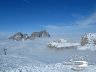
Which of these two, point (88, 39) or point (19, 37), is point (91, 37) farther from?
point (19, 37)

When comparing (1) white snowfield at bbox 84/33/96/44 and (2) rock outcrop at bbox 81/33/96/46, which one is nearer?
(1) white snowfield at bbox 84/33/96/44

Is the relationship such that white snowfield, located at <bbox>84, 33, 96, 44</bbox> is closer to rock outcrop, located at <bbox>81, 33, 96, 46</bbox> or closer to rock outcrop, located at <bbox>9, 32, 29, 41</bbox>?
rock outcrop, located at <bbox>81, 33, 96, 46</bbox>

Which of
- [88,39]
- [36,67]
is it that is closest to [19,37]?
[88,39]

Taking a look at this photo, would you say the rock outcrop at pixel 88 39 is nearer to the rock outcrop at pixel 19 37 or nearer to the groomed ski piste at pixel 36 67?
the rock outcrop at pixel 19 37

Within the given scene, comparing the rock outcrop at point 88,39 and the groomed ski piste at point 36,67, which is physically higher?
the rock outcrop at point 88,39

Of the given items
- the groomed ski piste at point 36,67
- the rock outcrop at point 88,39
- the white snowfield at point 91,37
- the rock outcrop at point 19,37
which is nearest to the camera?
the groomed ski piste at point 36,67

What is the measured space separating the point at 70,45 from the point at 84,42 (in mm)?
10775

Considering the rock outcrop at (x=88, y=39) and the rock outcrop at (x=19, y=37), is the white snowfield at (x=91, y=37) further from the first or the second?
the rock outcrop at (x=19, y=37)

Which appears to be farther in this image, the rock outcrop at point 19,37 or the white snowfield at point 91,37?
the rock outcrop at point 19,37

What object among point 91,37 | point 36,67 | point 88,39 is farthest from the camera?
point 88,39

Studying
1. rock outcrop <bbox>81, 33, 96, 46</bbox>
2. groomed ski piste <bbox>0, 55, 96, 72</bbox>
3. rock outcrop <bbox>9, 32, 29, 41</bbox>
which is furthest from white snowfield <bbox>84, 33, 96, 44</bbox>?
groomed ski piste <bbox>0, 55, 96, 72</bbox>

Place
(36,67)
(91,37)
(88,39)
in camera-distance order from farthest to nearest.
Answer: (88,39) → (91,37) → (36,67)

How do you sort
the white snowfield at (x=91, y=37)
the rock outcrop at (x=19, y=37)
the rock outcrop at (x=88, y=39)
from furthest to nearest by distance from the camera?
1. the rock outcrop at (x=19, y=37)
2. the rock outcrop at (x=88, y=39)
3. the white snowfield at (x=91, y=37)

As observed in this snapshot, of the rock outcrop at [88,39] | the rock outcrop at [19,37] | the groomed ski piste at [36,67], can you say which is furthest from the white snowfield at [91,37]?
the groomed ski piste at [36,67]
